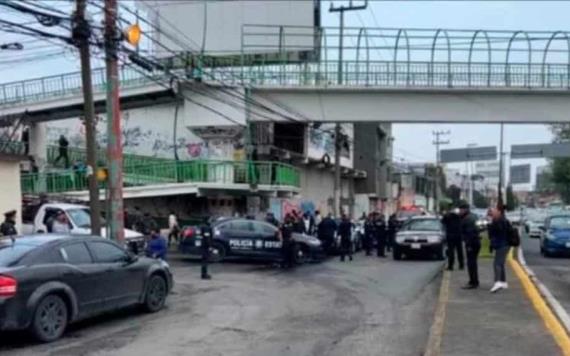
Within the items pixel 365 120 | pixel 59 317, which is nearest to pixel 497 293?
pixel 59 317

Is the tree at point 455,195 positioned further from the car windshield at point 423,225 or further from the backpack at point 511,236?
the backpack at point 511,236

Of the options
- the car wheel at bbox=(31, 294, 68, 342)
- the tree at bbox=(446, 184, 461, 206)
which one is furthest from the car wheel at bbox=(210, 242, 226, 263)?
the car wheel at bbox=(31, 294, 68, 342)

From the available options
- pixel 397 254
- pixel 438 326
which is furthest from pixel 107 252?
pixel 397 254

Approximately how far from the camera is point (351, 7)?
147 ft

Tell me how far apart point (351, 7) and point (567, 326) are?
36.4 metres

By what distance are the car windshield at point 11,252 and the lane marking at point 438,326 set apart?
556 cm

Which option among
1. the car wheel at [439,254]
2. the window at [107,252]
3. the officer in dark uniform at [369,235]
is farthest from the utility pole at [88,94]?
the officer in dark uniform at [369,235]

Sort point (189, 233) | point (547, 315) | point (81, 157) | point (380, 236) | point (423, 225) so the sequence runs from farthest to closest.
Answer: point (81, 157), point (380, 236), point (423, 225), point (189, 233), point (547, 315)

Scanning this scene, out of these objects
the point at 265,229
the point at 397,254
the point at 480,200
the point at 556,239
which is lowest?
the point at 480,200

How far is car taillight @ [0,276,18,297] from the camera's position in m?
9.78

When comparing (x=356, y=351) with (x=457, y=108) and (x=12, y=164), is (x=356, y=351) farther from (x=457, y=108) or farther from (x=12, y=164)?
(x=457, y=108)

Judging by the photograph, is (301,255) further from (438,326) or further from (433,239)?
(438,326)

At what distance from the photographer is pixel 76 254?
1138cm

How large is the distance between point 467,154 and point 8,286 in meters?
57.4
